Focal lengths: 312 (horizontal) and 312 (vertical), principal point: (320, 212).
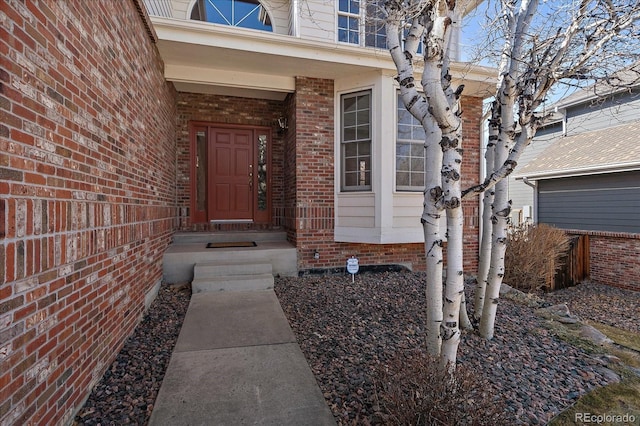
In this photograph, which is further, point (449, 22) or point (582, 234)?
point (582, 234)

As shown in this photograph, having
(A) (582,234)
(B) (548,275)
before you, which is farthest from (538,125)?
(A) (582,234)

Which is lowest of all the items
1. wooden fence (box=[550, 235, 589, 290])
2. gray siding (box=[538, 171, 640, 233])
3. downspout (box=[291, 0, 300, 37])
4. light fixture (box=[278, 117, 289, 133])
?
wooden fence (box=[550, 235, 589, 290])

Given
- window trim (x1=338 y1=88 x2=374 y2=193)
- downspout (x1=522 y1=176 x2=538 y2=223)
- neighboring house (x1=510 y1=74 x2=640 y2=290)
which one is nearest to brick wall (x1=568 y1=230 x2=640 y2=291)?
neighboring house (x1=510 y1=74 x2=640 y2=290)

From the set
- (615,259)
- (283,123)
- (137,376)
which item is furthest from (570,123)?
(137,376)

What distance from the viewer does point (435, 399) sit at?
5.31ft

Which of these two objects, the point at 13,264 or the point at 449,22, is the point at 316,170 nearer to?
the point at 449,22

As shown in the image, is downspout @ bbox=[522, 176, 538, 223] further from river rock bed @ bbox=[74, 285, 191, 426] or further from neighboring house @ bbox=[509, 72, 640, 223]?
river rock bed @ bbox=[74, 285, 191, 426]

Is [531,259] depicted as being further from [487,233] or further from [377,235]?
[487,233]

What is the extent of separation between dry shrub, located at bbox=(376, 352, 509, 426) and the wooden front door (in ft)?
17.4

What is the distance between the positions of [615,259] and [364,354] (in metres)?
8.28

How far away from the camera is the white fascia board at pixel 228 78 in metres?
5.07

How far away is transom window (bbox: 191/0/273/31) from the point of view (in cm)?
585

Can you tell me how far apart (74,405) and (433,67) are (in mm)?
3227

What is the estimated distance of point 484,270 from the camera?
3207 millimetres
